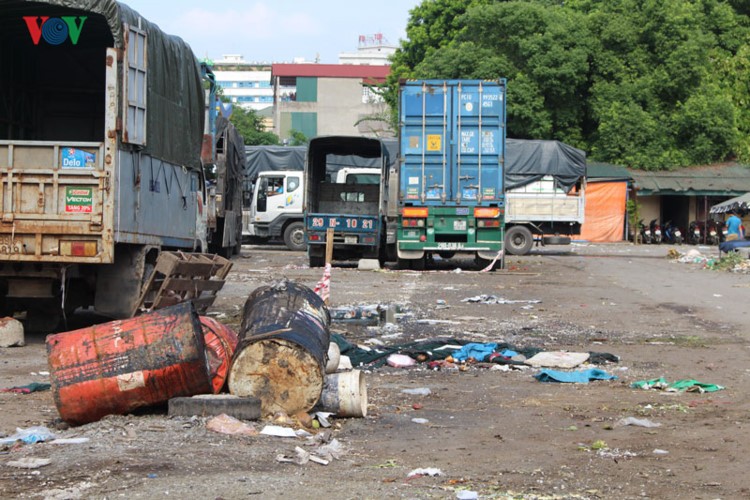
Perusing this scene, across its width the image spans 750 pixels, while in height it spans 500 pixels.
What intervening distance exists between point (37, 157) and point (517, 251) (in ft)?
72.8

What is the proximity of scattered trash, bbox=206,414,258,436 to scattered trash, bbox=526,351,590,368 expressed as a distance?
3.66 m

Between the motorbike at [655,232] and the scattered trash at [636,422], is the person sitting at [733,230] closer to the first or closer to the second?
the motorbike at [655,232]

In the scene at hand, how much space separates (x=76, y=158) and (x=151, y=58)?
5.53ft

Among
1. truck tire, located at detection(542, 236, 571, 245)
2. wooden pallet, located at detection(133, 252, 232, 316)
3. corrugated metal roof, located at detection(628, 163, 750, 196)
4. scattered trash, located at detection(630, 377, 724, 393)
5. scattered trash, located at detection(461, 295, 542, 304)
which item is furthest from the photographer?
corrugated metal roof, located at detection(628, 163, 750, 196)

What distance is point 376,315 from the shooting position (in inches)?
481

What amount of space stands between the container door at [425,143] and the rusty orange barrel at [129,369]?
1552 centimetres

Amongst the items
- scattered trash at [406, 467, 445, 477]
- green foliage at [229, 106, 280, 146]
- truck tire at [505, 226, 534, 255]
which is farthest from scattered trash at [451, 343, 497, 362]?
green foliage at [229, 106, 280, 146]

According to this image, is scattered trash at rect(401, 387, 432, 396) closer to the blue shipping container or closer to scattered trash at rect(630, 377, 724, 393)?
scattered trash at rect(630, 377, 724, 393)

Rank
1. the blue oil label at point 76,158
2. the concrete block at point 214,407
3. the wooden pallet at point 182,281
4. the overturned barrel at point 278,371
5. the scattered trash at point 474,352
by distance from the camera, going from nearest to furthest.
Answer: the concrete block at point 214,407 < the overturned barrel at point 278,371 < the scattered trash at point 474,352 < the blue oil label at point 76,158 < the wooden pallet at point 182,281

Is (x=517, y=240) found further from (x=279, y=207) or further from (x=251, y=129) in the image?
(x=251, y=129)

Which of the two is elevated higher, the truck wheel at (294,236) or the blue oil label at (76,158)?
the blue oil label at (76,158)

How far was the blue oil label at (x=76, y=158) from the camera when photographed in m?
9.74

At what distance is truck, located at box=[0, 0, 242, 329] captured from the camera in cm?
964

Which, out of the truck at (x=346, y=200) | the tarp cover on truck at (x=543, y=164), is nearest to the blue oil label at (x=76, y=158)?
the truck at (x=346, y=200)
